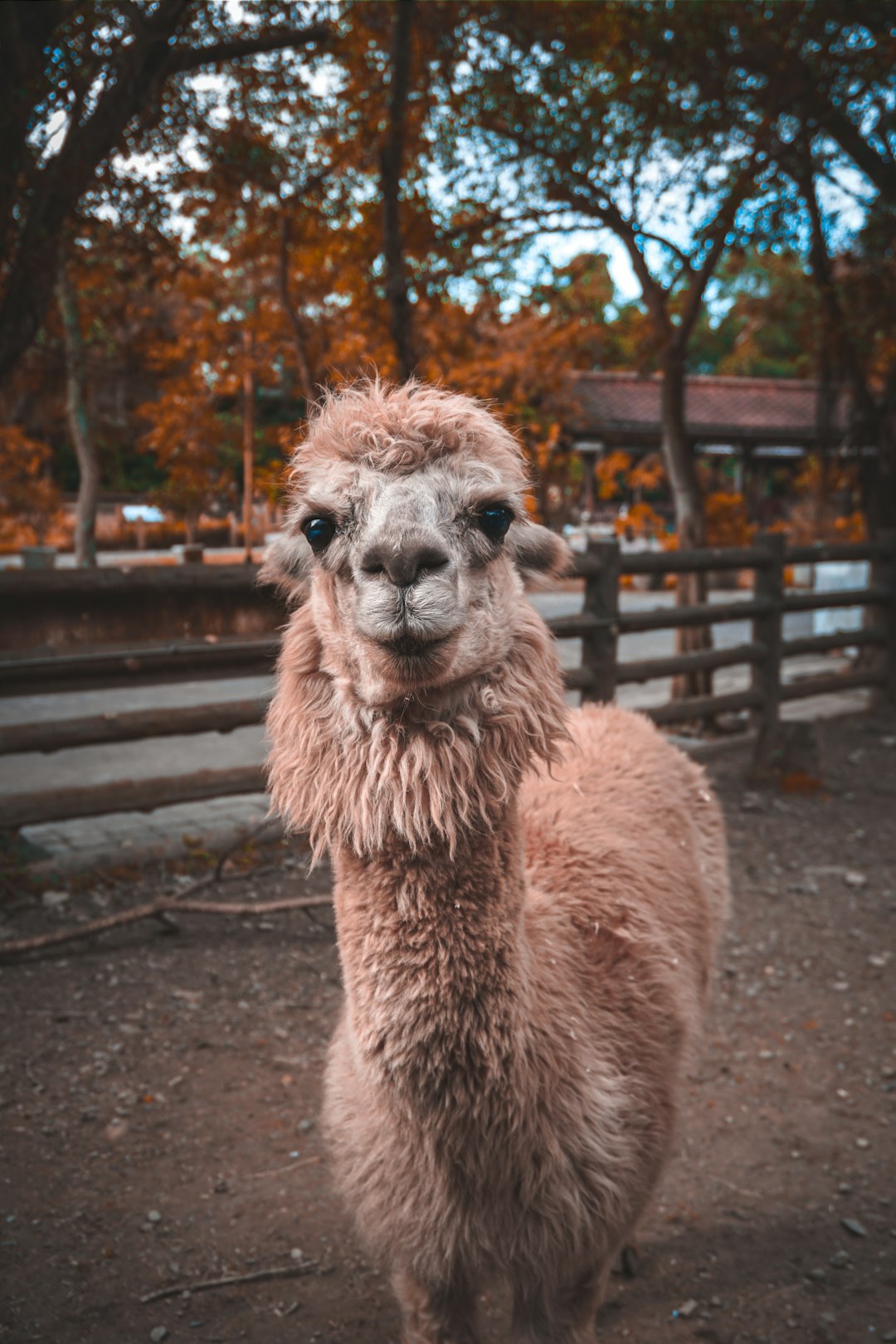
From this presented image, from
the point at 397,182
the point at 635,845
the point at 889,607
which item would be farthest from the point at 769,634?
the point at 635,845

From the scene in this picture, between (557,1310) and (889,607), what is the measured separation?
8.29 meters

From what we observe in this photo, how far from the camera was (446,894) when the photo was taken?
68.5 inches

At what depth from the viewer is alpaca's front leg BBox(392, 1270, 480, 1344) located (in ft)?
6.45

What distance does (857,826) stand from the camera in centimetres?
597

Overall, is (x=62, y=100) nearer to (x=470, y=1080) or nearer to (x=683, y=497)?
(x=470, y=1080)

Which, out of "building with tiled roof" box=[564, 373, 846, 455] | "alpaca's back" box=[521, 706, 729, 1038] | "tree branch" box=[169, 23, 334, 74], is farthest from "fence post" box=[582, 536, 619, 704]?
"building with tiled roof" box=[564, 373, 846, 455]

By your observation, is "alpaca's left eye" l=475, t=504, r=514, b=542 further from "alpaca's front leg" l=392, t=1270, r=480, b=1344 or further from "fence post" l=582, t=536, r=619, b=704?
"fence post" l=582, t=536, r=619, b=704

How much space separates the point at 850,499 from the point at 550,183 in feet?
40.2

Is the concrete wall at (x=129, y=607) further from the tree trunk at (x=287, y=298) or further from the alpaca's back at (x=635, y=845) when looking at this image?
the tree trunk at (x=287, y=298)

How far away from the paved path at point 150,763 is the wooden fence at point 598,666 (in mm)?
163

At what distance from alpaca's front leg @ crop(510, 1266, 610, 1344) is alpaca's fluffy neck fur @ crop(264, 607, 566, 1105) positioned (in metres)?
0.59

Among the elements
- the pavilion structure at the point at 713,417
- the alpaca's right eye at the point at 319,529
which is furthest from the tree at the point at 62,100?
the pavilion structure at the point at 713,417

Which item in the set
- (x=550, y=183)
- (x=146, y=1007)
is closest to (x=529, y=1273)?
(x=146, y=1007)

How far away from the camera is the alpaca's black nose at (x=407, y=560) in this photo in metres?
1.53
